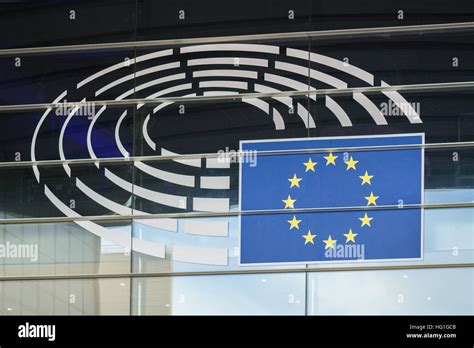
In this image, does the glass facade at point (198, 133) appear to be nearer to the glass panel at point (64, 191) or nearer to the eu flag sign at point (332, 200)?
the glass panel at point (64, 191)

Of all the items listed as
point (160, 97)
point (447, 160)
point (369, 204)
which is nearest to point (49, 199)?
point (160, 97)

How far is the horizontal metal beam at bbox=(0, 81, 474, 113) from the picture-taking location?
19.9 metres

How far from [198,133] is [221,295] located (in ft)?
9.65

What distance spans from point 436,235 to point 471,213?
0.69m

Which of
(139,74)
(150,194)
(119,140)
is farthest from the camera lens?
(139,74)

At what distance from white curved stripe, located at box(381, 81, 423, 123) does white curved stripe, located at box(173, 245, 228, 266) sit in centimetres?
395

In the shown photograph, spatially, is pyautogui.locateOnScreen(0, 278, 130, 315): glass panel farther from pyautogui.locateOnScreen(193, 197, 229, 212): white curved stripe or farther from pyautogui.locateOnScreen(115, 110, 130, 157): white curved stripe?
pyautogui.locateOnScreen(115, 110, 130, 157): white curved stripe

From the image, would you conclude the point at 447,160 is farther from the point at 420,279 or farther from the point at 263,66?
the point at 263,66

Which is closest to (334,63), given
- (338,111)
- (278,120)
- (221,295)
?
(338,111)

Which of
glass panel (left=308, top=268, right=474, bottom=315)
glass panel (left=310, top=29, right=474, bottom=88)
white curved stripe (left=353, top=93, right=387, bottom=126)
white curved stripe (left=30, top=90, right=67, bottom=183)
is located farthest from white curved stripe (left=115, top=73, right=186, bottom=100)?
glass panel (left=308, top=268, right=474, bottom=315)

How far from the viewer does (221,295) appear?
20.2 m

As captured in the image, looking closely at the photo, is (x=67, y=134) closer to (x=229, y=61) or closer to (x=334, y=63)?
(x=229, y=61)

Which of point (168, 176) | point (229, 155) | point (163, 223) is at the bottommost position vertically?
point (163, 223)
